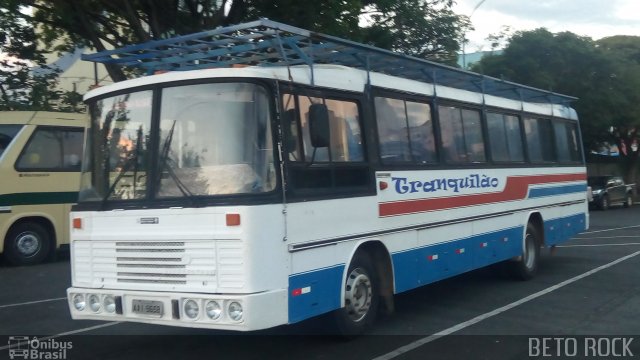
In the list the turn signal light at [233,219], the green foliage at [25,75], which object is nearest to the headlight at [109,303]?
the turn signal light at [233,219]

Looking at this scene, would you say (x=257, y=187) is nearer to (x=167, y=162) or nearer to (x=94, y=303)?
(x=167, y=162)

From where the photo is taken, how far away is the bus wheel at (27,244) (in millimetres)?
13969

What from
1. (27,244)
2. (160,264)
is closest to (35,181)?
(27,244)

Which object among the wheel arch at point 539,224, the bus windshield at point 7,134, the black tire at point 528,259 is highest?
the bus windshield at point 7,134

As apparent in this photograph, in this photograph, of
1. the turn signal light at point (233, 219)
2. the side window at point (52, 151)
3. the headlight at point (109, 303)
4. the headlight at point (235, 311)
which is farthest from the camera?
the side window at point (52, 151)

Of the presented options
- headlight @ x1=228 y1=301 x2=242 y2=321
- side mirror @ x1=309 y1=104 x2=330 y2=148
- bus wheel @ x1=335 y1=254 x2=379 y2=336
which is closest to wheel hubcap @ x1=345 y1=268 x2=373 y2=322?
bus wheel @ x1=335 y1=254 x2=379 y2=336

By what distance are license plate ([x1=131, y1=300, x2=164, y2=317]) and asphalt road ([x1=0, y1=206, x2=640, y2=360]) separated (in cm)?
86

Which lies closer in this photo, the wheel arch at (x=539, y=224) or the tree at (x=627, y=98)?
the wheel arch at (x=539, y=224)

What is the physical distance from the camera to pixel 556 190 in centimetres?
1298

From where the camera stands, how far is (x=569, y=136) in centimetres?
1412

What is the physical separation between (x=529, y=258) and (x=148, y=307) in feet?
25.1

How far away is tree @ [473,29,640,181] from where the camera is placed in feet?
101

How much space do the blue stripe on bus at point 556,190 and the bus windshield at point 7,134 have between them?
10191 millimetres

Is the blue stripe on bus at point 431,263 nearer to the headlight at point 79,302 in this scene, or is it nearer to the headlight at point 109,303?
the headlight at point 109,303
